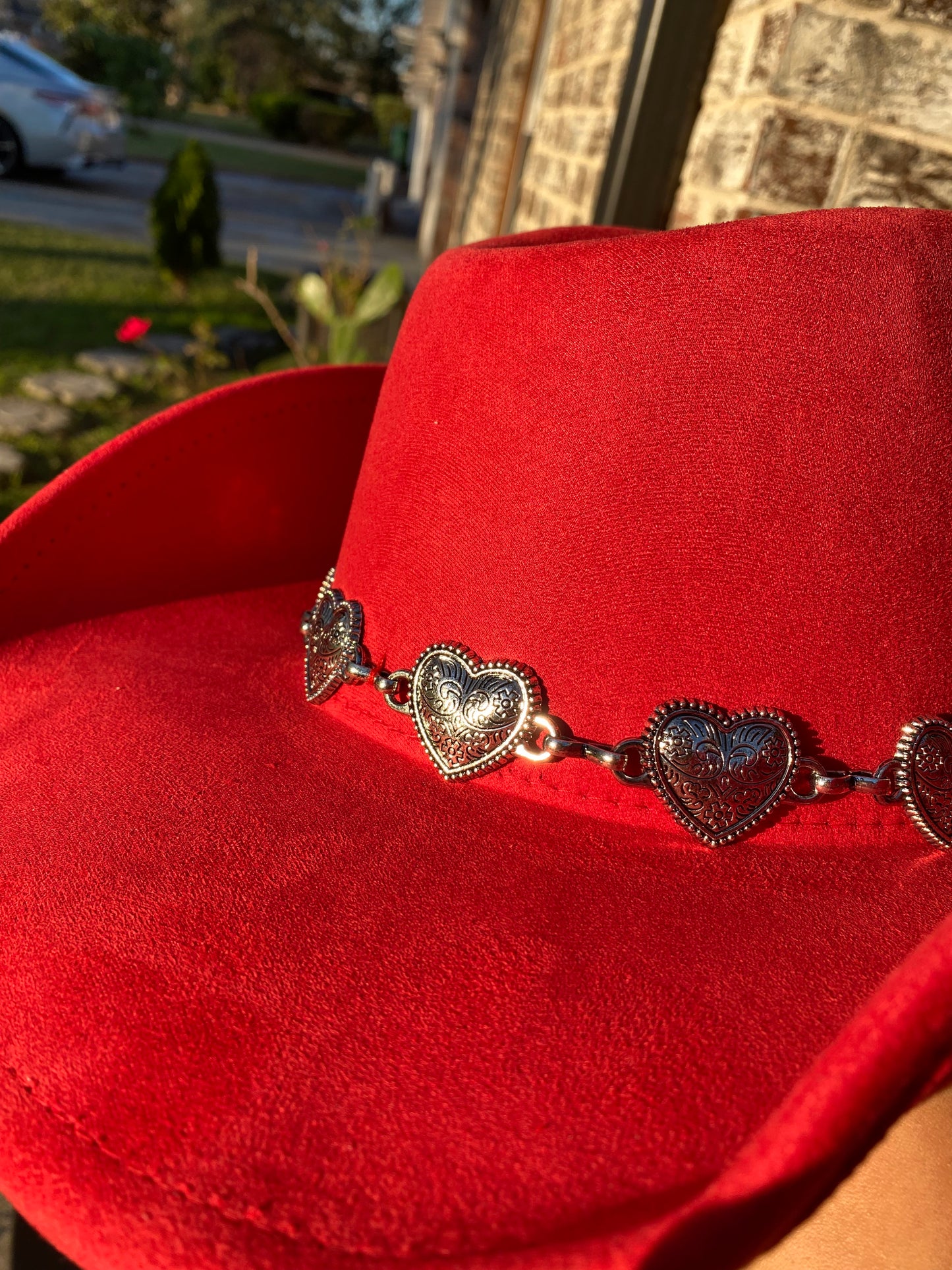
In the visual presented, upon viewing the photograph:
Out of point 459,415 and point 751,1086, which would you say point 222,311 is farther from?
point 751,1086

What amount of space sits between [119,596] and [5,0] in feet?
140

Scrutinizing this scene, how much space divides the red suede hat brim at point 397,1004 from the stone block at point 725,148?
142 centimetres

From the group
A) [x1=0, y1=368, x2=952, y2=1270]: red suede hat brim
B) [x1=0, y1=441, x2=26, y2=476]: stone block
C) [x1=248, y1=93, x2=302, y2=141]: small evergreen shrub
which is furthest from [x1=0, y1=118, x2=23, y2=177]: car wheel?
[x1=248, y1=93, x2=302, y2=141]: small evergreen shrub

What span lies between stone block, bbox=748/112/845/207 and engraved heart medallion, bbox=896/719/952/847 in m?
1.24

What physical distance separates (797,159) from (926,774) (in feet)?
4.36

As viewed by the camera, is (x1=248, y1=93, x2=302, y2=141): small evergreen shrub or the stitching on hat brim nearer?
the stitching on hat brim

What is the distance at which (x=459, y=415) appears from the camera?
109 centimetres

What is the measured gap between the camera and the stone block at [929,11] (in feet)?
5.25

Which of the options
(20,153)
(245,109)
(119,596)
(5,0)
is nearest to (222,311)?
(20,153)

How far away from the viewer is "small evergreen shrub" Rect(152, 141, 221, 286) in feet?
29.5

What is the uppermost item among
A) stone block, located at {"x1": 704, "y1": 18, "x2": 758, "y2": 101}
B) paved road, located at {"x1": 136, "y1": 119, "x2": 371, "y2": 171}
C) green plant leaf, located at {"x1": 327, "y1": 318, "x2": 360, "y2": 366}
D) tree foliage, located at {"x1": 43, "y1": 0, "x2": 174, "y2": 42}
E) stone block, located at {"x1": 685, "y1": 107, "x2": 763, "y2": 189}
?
stone block, located at {"x1": 704, "y1": 18, "x2": 758, "y2": 101}

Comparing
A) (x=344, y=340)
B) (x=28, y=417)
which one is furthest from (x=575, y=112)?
(x=28, y=417)

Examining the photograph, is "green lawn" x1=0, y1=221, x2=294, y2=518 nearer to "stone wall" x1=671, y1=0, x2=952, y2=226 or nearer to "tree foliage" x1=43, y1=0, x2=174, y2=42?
"stone wall" x1=671, y1=0, x2=952, y2=226

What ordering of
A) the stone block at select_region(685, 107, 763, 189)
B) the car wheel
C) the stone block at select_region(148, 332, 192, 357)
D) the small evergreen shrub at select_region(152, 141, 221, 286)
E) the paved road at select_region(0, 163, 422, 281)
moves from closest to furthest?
the stone block at select_region(685, 107, 763, 189)
the stone block at select_region(148, 332, 192, 357)
the small evergreen shrub at select_region(152, 141, 221, 286)
the paved road at select_region(0, 163, 422, 281)
the car wheel
